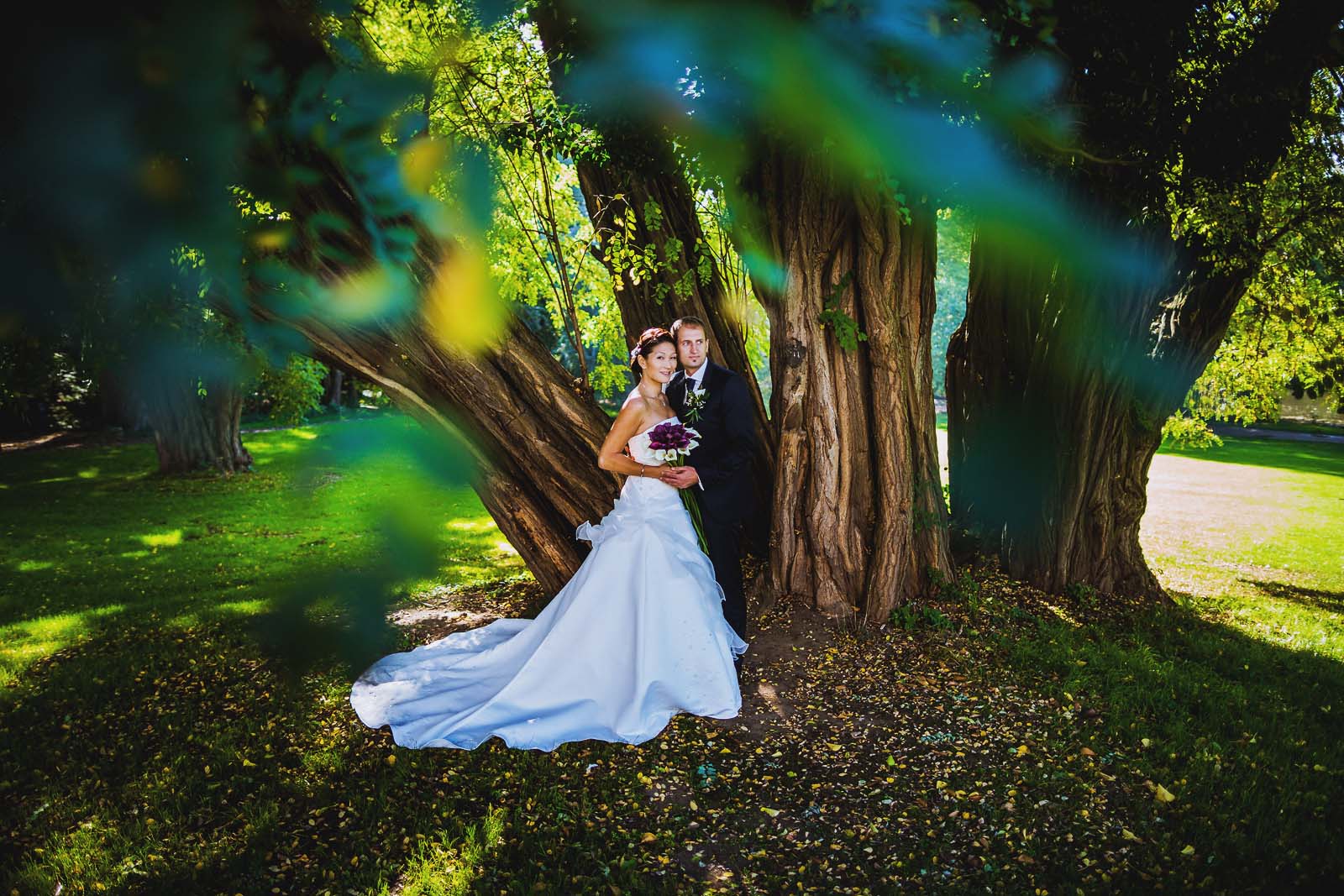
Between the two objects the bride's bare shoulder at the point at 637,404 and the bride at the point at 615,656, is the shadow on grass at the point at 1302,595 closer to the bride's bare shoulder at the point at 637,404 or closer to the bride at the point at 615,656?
the bride at the point at 615,656

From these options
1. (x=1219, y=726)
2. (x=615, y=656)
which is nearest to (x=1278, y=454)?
(x=1219, y=726)

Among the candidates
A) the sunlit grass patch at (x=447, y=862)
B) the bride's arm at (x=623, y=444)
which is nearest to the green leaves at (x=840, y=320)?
the bride's arm at (x=623, y=444)

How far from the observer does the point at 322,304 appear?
515 centimetres

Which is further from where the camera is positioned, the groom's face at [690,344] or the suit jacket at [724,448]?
the suit jacket at [724,448]

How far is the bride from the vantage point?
173 inches

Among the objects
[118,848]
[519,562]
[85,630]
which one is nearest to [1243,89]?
[118,848]

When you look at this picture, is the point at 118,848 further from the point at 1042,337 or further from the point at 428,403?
the point at 1042,337

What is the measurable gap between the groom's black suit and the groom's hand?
A: 0.62ft

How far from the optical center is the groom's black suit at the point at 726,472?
16.8ft

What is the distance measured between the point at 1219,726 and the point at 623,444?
3887mm

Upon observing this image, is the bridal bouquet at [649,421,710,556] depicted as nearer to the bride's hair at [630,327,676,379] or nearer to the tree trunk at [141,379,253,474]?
the bride's hair at [630,327,676,379]

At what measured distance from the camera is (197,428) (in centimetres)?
1474

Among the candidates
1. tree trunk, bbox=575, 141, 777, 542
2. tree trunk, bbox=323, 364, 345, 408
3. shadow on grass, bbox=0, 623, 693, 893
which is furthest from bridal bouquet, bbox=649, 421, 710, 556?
tree trunk, bbox=323, 364, 345, 408

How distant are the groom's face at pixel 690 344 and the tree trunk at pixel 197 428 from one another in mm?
12263
